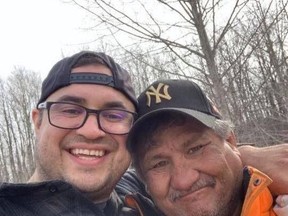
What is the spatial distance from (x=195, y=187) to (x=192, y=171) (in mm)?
87

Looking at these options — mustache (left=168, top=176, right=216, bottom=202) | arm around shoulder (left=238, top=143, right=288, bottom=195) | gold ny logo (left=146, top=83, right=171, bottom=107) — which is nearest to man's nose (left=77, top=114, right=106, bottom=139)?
gold ny logo (left=146, top=83, right=171, bottom=107)

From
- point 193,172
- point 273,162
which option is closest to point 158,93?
point 193,172

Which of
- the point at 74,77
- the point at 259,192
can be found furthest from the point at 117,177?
the point at 259,192

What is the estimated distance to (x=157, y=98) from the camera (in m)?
2.14

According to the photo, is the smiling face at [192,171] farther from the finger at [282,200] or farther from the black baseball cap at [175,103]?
the finger at [282,200]

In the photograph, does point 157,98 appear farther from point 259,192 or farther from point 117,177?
point 259,192

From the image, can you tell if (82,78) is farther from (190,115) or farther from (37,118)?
(190,115)

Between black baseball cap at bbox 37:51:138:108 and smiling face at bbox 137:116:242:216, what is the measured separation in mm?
434

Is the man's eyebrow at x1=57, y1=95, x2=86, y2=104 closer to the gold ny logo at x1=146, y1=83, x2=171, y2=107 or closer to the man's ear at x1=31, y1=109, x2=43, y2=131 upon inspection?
the man's ear at x1=31, y1=109, x2=43, y2=131

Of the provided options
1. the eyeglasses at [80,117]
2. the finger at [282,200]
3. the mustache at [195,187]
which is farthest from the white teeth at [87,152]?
the finger at [282,200]

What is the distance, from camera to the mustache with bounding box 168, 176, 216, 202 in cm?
199

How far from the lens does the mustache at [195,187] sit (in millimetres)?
1989

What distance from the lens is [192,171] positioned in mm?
2018

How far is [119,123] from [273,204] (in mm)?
1005
